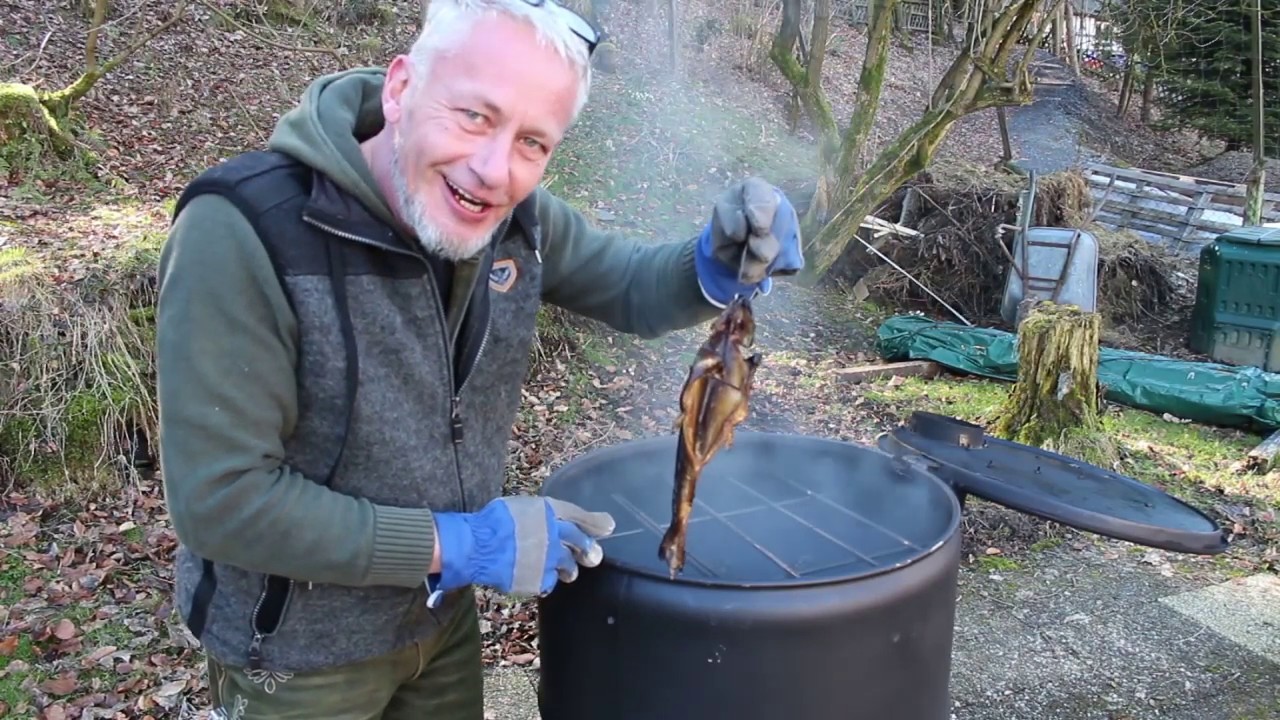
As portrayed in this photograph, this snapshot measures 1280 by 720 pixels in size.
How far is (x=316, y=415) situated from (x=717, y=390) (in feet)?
2.38

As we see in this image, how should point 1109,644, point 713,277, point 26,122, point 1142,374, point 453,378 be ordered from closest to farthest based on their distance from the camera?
point 453,378, point 713,277, point 1109,644, point 26,122, point 1142,374

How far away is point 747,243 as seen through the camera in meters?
1.74

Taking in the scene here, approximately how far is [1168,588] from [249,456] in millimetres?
4293

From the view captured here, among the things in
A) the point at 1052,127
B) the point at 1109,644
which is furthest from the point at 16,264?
the point at 1052,127

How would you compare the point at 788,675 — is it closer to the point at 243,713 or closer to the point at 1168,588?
the point at 243,713

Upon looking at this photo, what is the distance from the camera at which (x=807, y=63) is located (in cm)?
887

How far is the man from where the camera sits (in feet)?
4.76

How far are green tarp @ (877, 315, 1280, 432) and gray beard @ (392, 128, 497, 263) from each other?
18.7ft

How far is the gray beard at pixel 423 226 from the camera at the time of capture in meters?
1.58

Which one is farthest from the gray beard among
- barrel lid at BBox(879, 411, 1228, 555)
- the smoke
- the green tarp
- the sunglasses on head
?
the green tarp

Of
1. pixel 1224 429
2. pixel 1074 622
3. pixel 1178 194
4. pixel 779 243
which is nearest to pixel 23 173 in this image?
pixel 779 243

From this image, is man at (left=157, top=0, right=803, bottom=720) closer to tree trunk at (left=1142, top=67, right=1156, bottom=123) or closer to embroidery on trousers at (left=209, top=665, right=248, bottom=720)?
embroidery on trousers at (left=209, top=665, right=248, bottom=720)

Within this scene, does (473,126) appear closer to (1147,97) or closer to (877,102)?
(877,102)

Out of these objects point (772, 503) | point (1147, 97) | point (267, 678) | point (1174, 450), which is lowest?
point (1174, 450)
